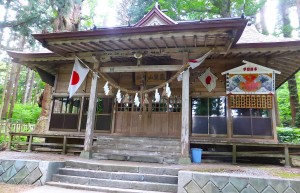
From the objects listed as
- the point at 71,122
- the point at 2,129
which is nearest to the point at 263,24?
the point at 71,122

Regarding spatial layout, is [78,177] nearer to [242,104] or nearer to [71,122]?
[71,122]

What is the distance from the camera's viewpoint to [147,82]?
384 inches

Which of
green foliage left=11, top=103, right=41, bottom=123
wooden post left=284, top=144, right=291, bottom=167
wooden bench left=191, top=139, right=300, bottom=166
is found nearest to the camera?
wooden post left=284, top=144, right=291, bottom=167

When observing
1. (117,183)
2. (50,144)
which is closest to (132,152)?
(117,183)

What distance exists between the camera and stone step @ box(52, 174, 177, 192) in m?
5.22

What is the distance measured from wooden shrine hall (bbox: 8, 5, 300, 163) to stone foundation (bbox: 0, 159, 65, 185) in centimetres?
173

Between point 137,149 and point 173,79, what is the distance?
291 cm

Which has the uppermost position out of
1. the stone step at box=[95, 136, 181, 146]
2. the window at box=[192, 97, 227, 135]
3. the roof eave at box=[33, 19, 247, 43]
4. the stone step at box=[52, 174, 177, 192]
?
the roof eave at box=[33, 19, 247, 43]

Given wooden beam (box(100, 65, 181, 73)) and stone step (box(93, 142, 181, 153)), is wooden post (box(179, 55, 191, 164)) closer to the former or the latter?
wooden beam (box(100, 65, 181, 73))

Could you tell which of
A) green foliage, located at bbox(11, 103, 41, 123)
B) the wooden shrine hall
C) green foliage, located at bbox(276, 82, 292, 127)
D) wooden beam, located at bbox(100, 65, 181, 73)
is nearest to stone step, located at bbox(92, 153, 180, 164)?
the wooden shrine hall

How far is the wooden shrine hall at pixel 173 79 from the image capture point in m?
7.03

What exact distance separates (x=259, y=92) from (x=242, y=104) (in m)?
0.75

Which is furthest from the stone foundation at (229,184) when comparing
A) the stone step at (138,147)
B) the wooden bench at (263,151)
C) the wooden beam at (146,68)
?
the wooden beam at (146,68)

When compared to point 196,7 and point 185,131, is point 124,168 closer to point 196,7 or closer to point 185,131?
point 185,131
